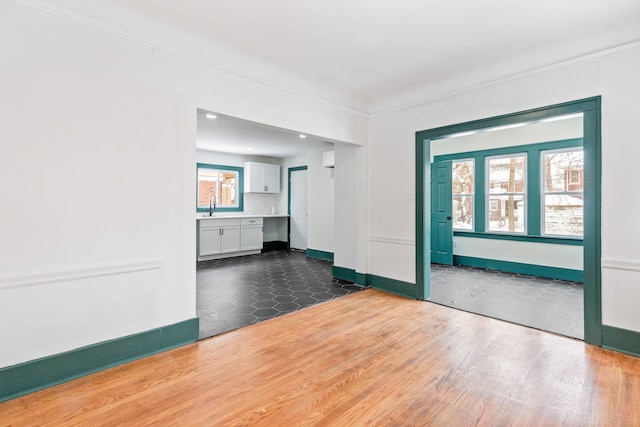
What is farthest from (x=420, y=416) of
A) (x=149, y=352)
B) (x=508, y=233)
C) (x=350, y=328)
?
(x=508, y=233)

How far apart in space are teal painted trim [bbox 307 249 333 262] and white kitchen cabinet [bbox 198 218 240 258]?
1.69 m


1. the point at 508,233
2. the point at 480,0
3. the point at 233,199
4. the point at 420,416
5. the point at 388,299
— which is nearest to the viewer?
the point at 420,416

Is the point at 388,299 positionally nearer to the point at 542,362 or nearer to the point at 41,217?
the point at 542,362

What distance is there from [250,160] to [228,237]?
2379 mm

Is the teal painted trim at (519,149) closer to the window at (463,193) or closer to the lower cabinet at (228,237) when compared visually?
the window at (463,193)

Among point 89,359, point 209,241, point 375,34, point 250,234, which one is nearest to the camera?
point 89,359

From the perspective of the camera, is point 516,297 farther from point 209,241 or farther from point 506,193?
point 209,241

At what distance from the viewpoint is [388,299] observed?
4145mm

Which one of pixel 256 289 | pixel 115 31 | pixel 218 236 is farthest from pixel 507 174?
pixel 115 31

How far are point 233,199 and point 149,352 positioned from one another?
5772mm

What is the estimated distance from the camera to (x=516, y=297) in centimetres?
419

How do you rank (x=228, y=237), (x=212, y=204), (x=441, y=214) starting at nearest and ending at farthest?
1. (x=441, y=214)
2. (x=228, y=237)
3. (x=212, y=204)

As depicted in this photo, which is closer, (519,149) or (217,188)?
(519,149)

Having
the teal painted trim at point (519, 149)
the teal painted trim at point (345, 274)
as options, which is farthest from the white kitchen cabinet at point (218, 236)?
the teal painted trim at point (519, 149)
